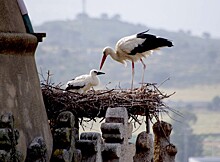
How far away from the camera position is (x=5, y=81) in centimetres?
1251

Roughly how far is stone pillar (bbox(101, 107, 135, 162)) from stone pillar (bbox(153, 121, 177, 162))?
54.7 inches

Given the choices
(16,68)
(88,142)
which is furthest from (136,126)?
(16,68)

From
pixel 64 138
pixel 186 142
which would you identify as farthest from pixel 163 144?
pixel 186 142

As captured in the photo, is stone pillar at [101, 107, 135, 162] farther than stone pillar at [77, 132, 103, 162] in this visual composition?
Yes

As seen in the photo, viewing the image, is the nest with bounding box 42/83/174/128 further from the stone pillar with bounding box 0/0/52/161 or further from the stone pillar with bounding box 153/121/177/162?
the stone pillar with bounding box 0/0/52/161

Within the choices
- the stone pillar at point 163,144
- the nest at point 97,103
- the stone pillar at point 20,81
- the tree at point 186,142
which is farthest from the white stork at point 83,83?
the tree at point 186,142

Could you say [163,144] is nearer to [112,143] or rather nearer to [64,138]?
[112,143]

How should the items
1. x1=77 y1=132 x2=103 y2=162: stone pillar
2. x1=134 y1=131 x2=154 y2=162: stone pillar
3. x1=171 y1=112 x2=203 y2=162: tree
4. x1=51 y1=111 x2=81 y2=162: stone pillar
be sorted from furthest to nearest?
x1=171 y1=112 x2=203 y2=162: tree, x1=134 y1=131 x2=154 y2=162: stone pillar, x1=77 y1=132 x2=103 y2=162: stone pillar, x1=51 y1=111 x2=81 y2=162: stone pillar

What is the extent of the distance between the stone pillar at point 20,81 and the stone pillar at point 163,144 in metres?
3.36

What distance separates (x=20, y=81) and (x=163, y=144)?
403cm

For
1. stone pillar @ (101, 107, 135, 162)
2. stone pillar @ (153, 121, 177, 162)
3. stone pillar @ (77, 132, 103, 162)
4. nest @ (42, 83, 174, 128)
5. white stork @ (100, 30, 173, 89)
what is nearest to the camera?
stone pillar @ (77, 132, 103, 162)

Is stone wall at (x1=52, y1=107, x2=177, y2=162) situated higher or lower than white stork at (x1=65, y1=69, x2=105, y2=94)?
lower

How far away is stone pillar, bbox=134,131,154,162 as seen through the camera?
1559 cm

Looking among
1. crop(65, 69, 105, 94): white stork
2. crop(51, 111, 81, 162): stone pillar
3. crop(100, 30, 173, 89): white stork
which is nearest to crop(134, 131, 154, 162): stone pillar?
crop(65, 69, 105, 94): white stork
